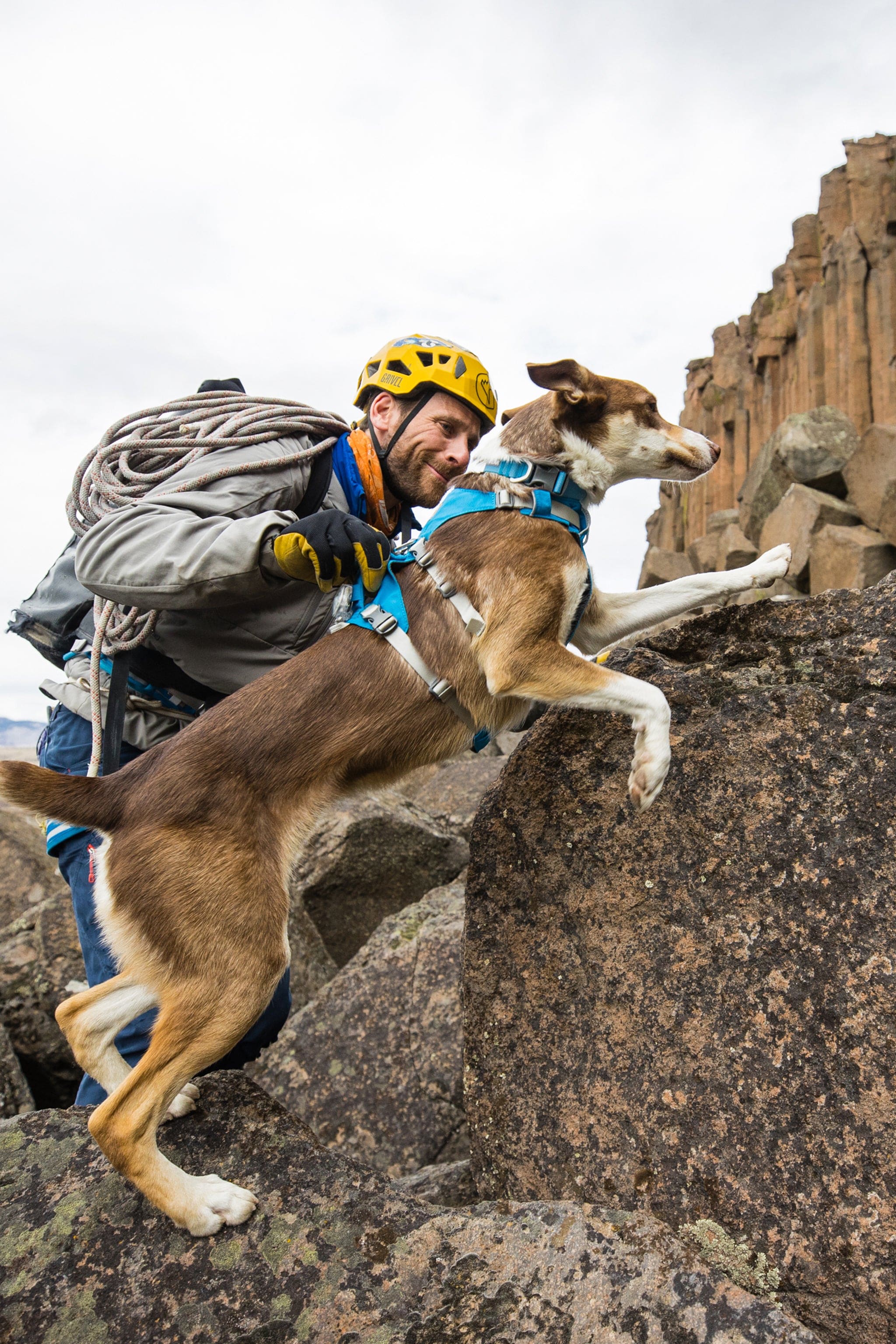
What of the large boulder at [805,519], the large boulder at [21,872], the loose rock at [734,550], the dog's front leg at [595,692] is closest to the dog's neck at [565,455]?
the dog's front leg at [595,692]

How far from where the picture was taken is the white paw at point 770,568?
3707 mm

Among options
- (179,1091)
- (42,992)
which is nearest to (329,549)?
(179,1091)

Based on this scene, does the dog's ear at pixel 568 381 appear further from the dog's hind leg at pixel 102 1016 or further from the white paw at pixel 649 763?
the dog's hind leg at pixel 102 1016

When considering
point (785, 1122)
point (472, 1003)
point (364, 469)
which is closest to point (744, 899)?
point (785, 1122)

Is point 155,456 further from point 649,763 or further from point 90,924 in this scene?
point 649,763

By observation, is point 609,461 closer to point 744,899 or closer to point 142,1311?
point 744,899

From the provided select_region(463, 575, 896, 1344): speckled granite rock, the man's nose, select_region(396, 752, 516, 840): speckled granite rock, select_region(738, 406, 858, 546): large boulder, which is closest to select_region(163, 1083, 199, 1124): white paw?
select_region(463, 575, 896, 1344): speckled granite rock

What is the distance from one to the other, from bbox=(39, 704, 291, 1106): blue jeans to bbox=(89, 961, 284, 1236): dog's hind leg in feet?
1.51

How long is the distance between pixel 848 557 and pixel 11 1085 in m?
14.0

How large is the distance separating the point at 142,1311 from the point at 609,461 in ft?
Answer: 11.2

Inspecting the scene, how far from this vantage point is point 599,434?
390 cm

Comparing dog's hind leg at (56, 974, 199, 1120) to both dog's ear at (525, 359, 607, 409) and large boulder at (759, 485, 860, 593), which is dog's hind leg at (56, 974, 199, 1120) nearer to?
dog's ear at (525, 359, 607, 409)

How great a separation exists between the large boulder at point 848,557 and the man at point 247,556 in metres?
11.6

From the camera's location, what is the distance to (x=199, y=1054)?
293 centimetres
